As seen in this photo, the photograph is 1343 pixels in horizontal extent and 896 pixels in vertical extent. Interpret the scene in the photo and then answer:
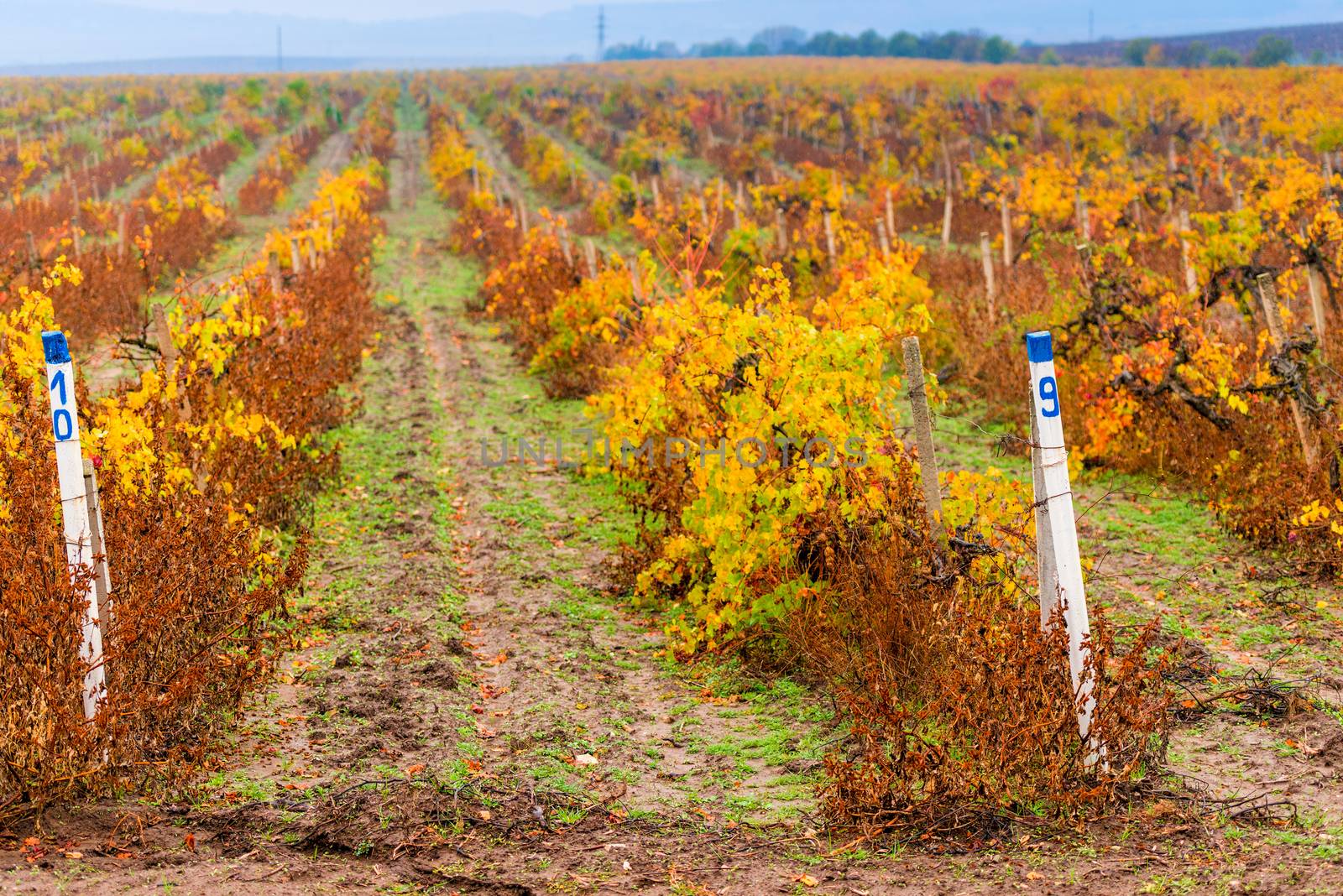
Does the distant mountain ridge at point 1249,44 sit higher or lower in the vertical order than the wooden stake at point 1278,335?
higher

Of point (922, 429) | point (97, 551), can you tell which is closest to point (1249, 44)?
point (922, 429)

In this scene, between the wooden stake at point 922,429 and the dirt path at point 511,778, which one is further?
the wooden stake at point 922,429

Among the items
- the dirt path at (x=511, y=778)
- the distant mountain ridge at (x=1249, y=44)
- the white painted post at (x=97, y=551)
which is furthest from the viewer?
the distant mountain ridge at (x=1249, y=44)

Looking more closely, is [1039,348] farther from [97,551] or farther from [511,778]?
[97,551]

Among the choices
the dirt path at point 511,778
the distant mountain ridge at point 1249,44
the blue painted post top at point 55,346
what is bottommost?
the dirt path at point 511,778

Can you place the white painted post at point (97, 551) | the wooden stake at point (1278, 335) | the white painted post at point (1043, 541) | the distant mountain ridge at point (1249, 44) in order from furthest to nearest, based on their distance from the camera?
the distant mountain ridge at point (1249, 44), the wooden stake at point (1278, 335), the white painted post at point (97, 551), the white painted post at point (1043, 541)

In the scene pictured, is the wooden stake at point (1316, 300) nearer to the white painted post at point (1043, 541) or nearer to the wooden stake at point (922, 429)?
the wooden stake at point (922, 429)

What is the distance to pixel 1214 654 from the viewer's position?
5.97 metres

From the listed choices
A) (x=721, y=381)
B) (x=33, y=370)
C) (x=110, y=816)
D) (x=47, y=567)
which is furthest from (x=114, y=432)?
(x=721, y=381)

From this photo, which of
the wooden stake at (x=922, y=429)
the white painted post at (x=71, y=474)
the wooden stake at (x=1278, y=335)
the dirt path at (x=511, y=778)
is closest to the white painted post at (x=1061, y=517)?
the dirt path at (x=511, y=778)

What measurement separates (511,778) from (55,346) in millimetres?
2383

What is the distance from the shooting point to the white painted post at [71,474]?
448 centimetres

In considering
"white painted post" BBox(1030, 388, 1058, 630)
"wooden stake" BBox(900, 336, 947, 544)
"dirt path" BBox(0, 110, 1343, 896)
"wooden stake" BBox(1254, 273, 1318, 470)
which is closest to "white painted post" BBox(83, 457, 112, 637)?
"dirt path" BBox(0, 110, 1343, 896)

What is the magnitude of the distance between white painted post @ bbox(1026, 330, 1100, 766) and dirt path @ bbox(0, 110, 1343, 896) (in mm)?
510
